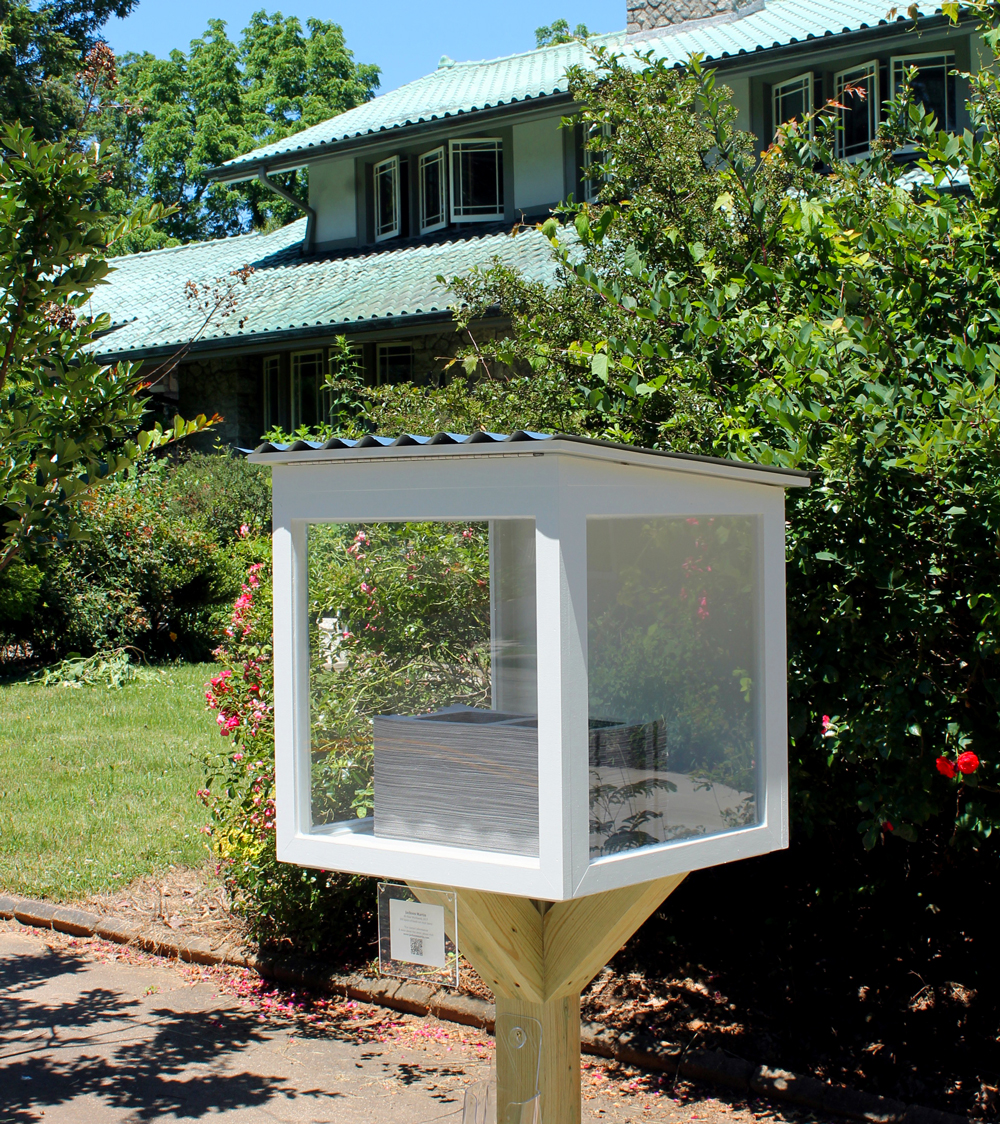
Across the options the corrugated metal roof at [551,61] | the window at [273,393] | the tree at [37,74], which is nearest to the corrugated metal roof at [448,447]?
the corrugated metal roof at [551,61]

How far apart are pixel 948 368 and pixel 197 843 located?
16.7 feet

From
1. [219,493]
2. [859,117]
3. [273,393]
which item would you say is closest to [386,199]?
[273,393]

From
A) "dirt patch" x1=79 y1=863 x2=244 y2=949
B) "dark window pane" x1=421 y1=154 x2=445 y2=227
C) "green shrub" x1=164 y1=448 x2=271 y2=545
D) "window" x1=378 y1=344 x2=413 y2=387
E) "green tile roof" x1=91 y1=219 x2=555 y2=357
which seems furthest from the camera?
"dark window pane" x1=421 y1=154 x2=445 y2=227

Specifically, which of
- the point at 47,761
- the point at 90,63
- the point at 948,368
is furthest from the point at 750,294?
the point at 90,63

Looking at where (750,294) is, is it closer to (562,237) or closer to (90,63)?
(562,237)

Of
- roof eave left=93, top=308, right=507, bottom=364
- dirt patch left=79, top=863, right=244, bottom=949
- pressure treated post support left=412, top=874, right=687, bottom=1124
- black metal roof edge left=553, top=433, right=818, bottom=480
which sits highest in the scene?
roof eave left=93, top=308, right=507, bottom=364

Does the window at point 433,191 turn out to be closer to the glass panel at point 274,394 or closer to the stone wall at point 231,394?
the glass panel at point 274,394

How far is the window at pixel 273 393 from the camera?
15273mm

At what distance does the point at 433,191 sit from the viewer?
14938mm

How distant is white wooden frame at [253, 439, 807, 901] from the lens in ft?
6.90

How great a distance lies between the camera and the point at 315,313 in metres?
13.4

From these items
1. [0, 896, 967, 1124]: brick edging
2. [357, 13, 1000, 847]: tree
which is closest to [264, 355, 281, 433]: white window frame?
[0, 896, 967, 1124]: brick edging

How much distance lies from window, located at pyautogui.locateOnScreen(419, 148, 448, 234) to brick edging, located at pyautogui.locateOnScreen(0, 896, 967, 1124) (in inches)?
436

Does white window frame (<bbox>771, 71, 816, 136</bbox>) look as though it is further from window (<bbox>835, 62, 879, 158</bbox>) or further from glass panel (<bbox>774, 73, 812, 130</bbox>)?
window (<bbox>835, 62, 879, 158</bbox>)
